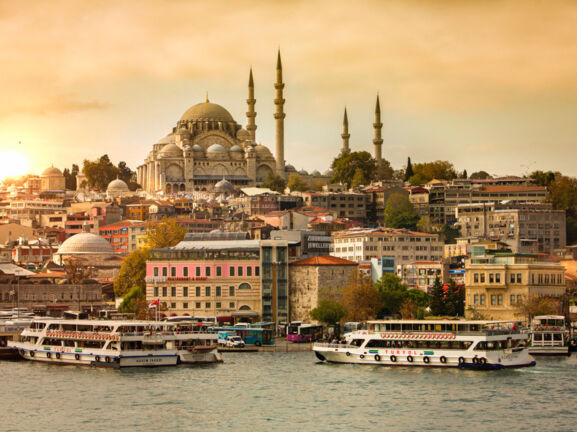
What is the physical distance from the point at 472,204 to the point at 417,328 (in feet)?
200

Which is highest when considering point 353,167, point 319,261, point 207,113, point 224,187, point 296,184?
point 207,113

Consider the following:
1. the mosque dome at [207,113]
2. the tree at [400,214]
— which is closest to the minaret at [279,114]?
the mosque dome at [207,113]

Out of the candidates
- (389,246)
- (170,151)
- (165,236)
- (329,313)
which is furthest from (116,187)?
(329,313)

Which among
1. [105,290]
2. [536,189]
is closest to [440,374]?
[105,290]

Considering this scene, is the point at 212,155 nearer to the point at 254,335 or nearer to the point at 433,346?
the point at 254,335

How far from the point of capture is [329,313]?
204 ft

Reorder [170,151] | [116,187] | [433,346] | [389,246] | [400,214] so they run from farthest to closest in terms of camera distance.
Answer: [170,151] < [116,187] < [400,214] < [389,246] < [433,346]

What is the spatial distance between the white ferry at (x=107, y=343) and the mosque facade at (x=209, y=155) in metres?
84.5

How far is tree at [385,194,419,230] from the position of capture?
113250 mm

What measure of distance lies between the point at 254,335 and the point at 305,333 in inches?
119

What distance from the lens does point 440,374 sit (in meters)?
46.6

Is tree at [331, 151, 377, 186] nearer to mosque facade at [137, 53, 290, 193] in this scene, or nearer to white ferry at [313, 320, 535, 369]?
mosque facade at [137, 53, 290, 193]

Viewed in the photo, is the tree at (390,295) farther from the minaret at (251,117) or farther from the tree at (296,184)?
the minaret at (251,117)

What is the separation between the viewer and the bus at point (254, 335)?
189 feet
